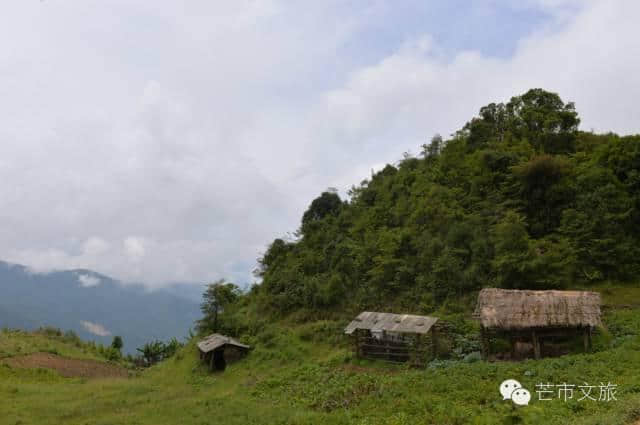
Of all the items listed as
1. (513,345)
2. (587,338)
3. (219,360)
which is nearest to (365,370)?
(513,345)

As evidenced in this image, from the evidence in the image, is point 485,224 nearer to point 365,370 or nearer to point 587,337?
point 587,337

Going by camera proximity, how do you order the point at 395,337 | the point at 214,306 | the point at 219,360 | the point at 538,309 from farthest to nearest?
the point at 214,306
the point at 219,360
the point at 395,337
the point at 538,309

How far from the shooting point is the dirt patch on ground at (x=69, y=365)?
1230 inches

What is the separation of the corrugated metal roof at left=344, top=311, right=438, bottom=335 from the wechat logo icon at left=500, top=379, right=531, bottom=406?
6012 millimetres

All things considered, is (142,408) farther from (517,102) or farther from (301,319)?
(517,102)

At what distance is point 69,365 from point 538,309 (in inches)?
1309

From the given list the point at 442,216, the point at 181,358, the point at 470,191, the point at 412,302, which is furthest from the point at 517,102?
the point at 181,358

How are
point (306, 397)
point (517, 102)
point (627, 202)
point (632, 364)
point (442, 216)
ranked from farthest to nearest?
point (517, 102) → point (442, 216) → point (627, 202) → point (306, 397) → point (632, 364)

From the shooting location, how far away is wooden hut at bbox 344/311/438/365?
20.8 meters

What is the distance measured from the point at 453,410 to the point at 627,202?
752 inches

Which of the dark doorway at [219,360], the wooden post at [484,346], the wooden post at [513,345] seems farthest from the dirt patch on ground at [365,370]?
the dark doorway at [219,360]

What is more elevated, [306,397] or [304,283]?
[304,283]

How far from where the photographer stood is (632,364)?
14.8 m

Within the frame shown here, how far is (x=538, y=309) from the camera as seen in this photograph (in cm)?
1870
